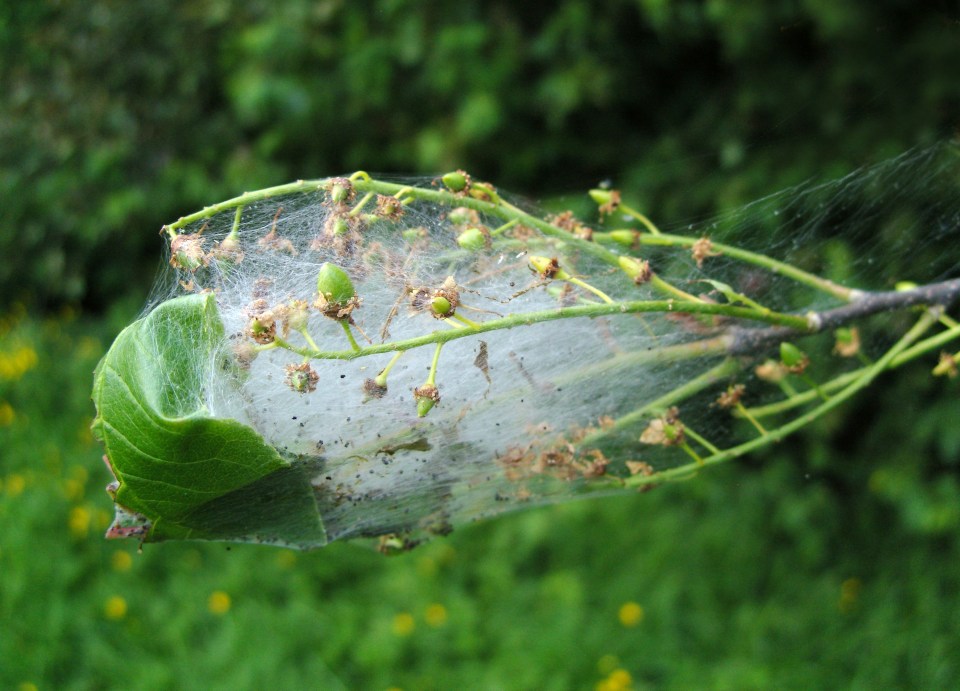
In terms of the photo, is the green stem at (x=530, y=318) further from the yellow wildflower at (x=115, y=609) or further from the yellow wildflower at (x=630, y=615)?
the yellow wildflower at (x=115, y=609)

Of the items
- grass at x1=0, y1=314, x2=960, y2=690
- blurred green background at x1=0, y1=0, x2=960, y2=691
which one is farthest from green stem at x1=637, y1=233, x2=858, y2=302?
grass at x1=0, y1=314, x2=960, y2=690

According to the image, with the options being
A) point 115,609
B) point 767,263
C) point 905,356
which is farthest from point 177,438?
point 115,609

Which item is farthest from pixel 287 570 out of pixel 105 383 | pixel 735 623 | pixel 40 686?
pixel 105 383

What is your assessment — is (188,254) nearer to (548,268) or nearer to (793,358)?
(548,268)

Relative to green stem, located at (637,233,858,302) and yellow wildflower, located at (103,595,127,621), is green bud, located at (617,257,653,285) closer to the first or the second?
green stem, located at (637,233,858,302)

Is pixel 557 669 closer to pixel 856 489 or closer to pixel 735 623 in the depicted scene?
pixel 735 623

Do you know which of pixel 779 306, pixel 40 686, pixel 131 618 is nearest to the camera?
pixel 779 306

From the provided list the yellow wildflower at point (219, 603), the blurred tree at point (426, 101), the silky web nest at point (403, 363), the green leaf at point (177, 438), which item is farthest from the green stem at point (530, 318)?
the yellow wildflower at point (219, 603)
